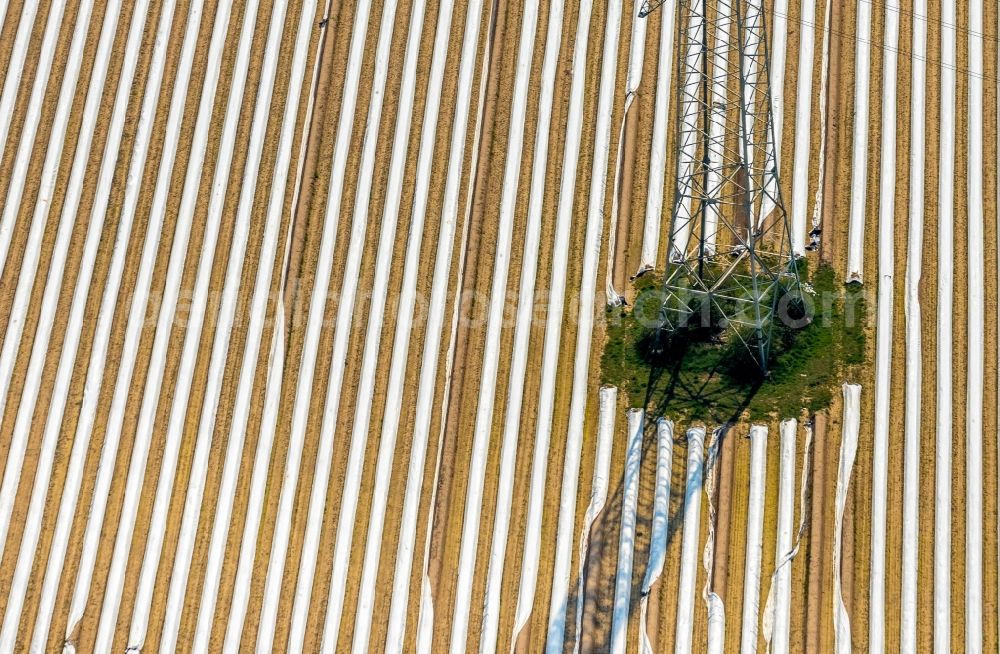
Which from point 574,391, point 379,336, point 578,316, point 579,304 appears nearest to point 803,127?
point 579,304

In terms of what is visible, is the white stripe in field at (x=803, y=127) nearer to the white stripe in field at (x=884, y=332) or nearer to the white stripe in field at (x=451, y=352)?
the white stripe in field at (x=884, y=332)

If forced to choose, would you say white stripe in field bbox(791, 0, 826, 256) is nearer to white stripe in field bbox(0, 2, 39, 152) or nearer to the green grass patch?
the green grass patch

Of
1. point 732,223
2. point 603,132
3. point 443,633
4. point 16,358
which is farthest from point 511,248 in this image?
point 16,358

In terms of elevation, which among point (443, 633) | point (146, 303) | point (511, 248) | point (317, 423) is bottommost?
point (443, 633)

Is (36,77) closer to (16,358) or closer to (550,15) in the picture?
(16,358)

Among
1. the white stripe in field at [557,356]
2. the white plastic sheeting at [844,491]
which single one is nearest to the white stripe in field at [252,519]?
the white stripe in field at [557,356]

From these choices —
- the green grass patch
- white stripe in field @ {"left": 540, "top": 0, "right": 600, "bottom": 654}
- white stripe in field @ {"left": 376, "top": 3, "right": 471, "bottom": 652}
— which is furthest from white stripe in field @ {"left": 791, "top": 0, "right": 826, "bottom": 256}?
white stripe in field @ {"left": 376, "top": 3, "right": 471, "bottom": 652}

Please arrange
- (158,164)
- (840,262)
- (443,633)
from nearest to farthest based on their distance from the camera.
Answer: (443,633)
(840,262)
(158,164)
